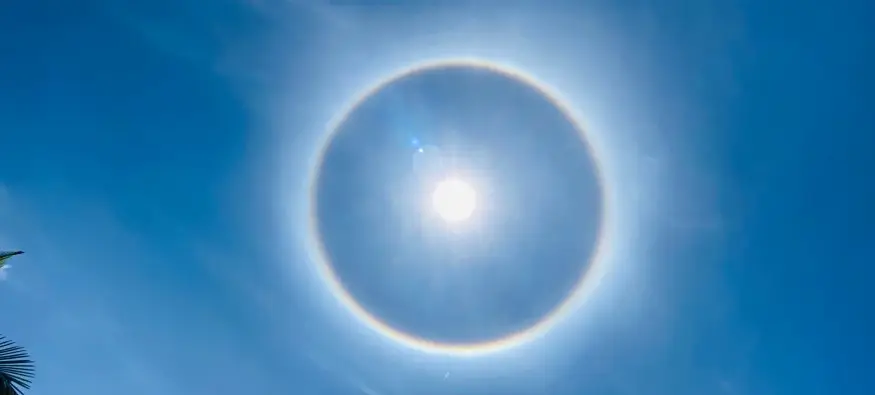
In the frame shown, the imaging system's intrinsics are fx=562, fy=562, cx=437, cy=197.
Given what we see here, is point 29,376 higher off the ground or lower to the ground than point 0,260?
lower

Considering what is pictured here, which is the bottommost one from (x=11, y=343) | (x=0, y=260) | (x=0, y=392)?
(x=0, y=392)

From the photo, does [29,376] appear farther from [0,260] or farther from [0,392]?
[0,260]

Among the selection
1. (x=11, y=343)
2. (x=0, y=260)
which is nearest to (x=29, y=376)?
(x=11, y=343)

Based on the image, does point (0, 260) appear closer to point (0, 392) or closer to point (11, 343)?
point (11, 343)

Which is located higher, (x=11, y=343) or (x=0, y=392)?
(x=11, y=343)

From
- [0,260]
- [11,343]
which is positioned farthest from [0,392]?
[0,260]

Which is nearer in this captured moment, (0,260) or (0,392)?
(0,392)

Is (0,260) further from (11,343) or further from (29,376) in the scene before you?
(29,376)

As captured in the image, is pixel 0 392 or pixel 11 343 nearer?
pixel 0 392
